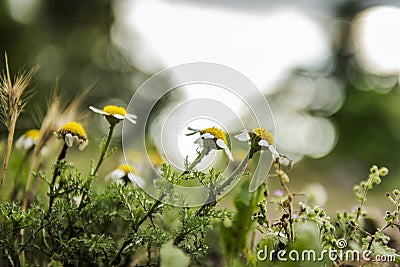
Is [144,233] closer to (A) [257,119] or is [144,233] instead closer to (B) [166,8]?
(A) [257,119]

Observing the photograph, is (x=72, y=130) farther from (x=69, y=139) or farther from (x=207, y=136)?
(x=207, y=136)

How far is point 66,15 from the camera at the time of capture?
3.16 metres

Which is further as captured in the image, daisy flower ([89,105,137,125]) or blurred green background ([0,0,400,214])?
blurred green background ([0,0,400,214])

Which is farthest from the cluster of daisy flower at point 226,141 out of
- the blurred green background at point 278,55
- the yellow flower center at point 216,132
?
the blurred green background at point 278,55

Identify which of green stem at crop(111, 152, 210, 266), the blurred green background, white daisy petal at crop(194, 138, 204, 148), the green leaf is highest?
the blurred green background

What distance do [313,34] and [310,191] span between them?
7.05 feet

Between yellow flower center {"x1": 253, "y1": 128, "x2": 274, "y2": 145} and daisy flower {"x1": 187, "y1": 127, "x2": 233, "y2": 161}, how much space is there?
0.03m

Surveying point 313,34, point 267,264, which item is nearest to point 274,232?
point 267,264

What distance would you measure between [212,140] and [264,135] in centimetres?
5

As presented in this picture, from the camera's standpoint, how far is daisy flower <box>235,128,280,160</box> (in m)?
0.44

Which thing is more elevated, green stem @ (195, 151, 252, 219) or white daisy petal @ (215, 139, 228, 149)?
white daisy petal @ (215, 139, 228, 149)

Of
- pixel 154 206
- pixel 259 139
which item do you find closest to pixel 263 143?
pixel 259 139

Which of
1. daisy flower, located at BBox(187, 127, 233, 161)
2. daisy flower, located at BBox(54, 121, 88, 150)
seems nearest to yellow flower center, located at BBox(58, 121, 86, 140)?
daisy flower, located at BBox(54, 121, 88, 150)

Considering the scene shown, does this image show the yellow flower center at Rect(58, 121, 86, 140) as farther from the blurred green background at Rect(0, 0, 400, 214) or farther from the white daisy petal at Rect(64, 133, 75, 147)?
the blurred green background at Rect(0, 0, 400, 214)
